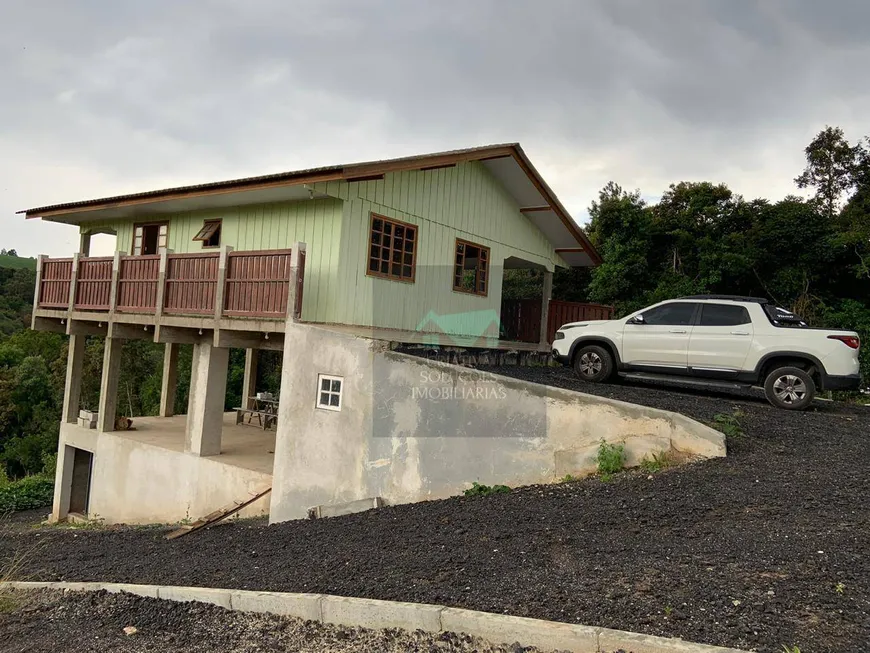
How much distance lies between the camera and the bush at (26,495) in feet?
66.0

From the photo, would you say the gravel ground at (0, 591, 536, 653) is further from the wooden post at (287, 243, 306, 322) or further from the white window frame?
the wooden post at (287, 243, 306, 322)

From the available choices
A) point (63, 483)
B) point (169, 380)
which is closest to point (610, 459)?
point (63, 483)

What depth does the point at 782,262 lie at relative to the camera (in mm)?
22062

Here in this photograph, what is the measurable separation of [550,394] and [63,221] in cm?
1514

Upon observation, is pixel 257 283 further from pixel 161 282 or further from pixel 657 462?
pixel 657 462

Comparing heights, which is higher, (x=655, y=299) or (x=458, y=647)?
(x=655, y=299)

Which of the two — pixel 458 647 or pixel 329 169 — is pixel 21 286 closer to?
pixel 329 169

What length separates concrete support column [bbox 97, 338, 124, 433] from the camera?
14273 mm

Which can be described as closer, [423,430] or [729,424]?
[729,424]

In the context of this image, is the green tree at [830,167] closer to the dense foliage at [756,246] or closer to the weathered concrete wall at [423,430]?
the dense foliage at [756,246]

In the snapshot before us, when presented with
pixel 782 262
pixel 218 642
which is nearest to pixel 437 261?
pixel 218 642

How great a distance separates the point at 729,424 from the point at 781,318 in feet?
9.63

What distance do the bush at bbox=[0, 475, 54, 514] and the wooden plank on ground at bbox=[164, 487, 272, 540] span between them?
14177 mm

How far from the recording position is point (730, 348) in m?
9.80
